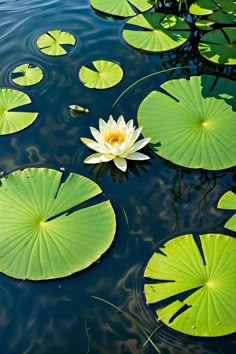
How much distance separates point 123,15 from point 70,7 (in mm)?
603

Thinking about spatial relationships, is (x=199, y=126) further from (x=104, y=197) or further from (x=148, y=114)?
(x=104, y=197)

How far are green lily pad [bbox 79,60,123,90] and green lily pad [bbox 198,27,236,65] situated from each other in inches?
30.7

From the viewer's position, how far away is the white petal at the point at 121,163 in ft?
8.98

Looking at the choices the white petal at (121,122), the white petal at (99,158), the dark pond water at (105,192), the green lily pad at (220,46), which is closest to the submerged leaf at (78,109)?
the dark pond water at (105,192)

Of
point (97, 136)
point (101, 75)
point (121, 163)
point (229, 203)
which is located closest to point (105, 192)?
point (121, 163)

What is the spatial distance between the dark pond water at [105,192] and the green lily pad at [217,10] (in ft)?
1.27

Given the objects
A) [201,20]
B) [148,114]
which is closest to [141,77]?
[148,114]

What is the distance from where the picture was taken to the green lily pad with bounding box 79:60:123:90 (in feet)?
11.1

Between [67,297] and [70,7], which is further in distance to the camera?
[70,7]

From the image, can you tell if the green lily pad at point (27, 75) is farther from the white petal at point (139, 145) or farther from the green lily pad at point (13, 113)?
the white petal at point (139, 145)

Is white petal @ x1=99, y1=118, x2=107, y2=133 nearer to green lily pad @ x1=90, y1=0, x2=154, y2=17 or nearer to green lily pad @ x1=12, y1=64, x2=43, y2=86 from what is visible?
green lily pad @ x1=12, y1=64, x2=43, y2=86

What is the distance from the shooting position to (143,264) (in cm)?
230

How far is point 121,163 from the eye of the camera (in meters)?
2.77

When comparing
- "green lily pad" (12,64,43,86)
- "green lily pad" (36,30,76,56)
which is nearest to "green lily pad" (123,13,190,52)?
"green lily pad" (36,30,76,56)
